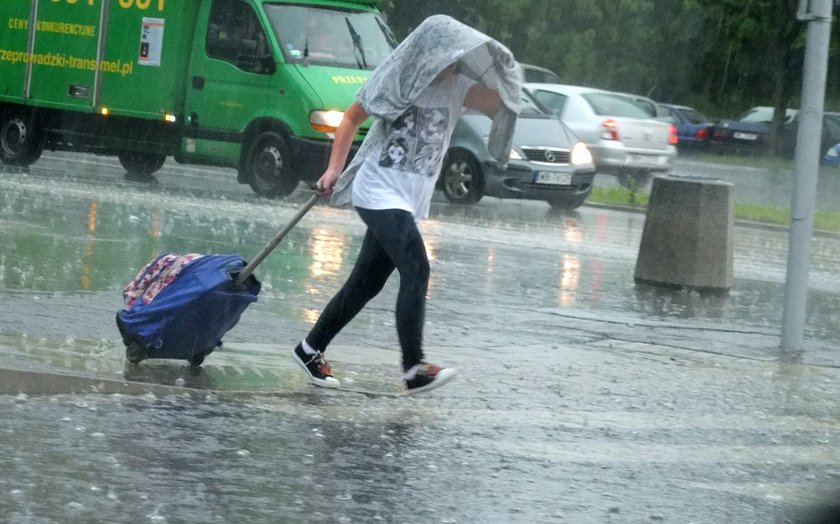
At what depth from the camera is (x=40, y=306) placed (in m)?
8.35

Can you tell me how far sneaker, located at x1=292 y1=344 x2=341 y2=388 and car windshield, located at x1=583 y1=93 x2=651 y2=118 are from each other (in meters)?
19.3

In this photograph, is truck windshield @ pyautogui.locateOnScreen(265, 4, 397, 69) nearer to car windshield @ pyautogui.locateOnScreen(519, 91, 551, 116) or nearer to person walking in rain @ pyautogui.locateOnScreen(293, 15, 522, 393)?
car windshield @ pyautogui.locateOnScreen(519, 91, 551, 116)

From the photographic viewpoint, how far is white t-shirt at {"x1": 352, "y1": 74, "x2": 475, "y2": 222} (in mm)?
6715

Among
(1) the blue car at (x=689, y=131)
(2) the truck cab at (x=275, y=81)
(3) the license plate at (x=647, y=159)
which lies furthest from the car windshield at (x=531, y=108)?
(1) the blue car at (x=689, y=131)

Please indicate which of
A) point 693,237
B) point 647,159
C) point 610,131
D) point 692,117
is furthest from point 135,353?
point 692,117

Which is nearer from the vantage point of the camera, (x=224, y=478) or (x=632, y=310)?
(x=224, y=478)

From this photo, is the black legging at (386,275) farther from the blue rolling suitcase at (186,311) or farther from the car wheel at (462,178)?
the car wheel at (462,178)

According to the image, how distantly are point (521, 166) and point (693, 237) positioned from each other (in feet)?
25.0

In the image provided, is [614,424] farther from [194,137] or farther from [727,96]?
[727,96]

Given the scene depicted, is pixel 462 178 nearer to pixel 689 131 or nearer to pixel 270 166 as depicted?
pixel 270 166

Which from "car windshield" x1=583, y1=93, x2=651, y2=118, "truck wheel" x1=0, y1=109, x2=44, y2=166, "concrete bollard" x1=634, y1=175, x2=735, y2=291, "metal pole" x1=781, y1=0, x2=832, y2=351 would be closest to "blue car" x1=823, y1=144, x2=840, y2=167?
"car windshield" x1=583, y1=93, x2=651, y2=118

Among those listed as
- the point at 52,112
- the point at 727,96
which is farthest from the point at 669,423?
the point at 727,96

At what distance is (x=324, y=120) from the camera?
17828 millimetres

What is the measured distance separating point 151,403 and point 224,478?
1141mm
